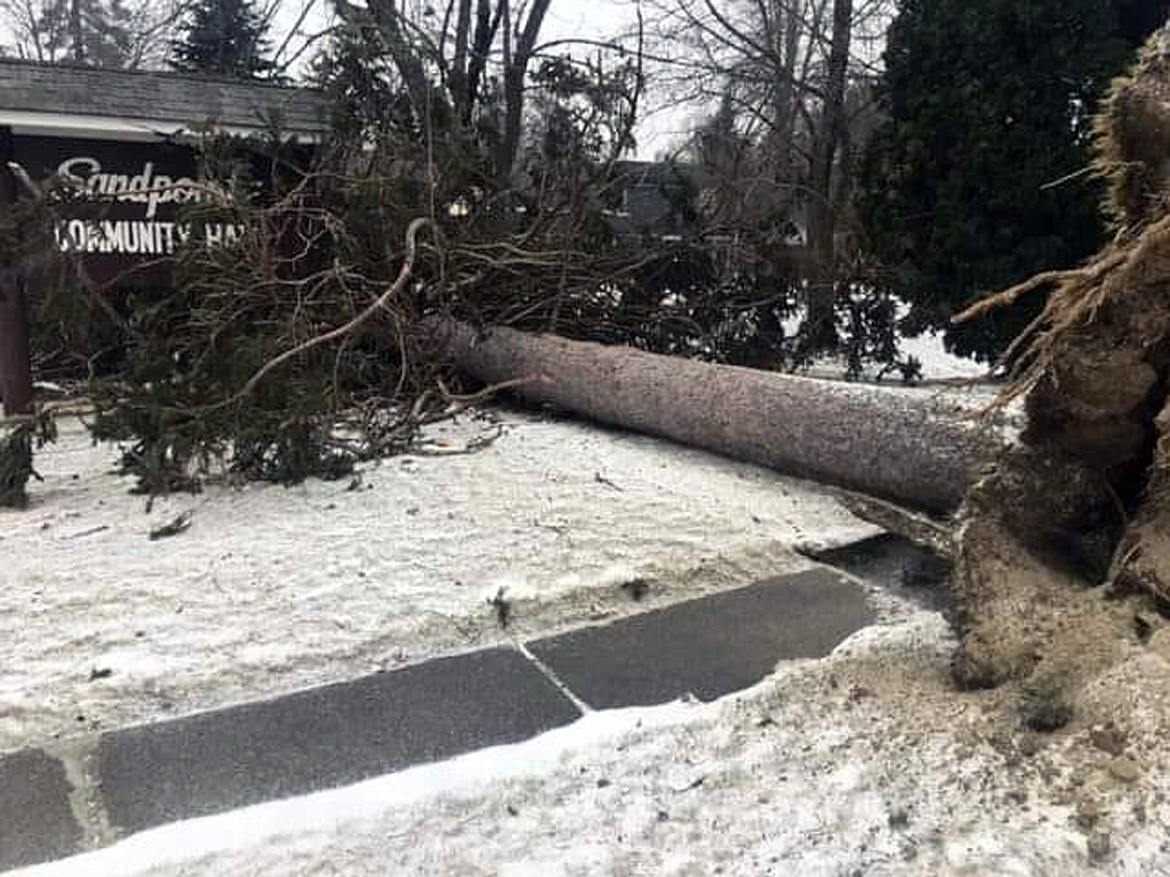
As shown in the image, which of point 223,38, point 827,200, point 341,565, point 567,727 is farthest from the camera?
point 223,38

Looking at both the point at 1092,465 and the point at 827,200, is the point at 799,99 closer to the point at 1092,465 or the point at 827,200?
the point at 827,200

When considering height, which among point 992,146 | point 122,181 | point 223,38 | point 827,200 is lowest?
point 122,181

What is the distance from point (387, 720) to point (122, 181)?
19.7 ft

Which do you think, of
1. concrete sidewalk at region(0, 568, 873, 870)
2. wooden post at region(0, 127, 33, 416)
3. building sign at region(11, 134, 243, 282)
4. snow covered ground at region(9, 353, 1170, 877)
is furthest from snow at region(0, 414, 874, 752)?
building sign at region(11, 134, 243, 282)

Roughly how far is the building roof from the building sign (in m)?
0.17

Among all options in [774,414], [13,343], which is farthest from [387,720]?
[13,343]

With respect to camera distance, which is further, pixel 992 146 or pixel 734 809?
pixel 992 146

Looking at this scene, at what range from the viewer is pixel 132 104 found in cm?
691

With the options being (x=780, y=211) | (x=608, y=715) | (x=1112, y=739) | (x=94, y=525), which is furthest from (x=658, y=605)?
(x=780, y=211)

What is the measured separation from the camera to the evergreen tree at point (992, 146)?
607 cm

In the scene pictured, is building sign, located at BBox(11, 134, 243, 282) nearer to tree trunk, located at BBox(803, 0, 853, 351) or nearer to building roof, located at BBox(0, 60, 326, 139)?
building roof, located at BBox(0, 60, 326, 139)

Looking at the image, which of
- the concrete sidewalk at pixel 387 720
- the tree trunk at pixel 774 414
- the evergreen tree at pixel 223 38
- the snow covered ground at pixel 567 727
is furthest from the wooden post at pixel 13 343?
the evergreen tree at pixel 223 38

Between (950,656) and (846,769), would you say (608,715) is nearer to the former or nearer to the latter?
(846,769)

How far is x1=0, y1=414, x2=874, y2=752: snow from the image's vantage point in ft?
8.51
